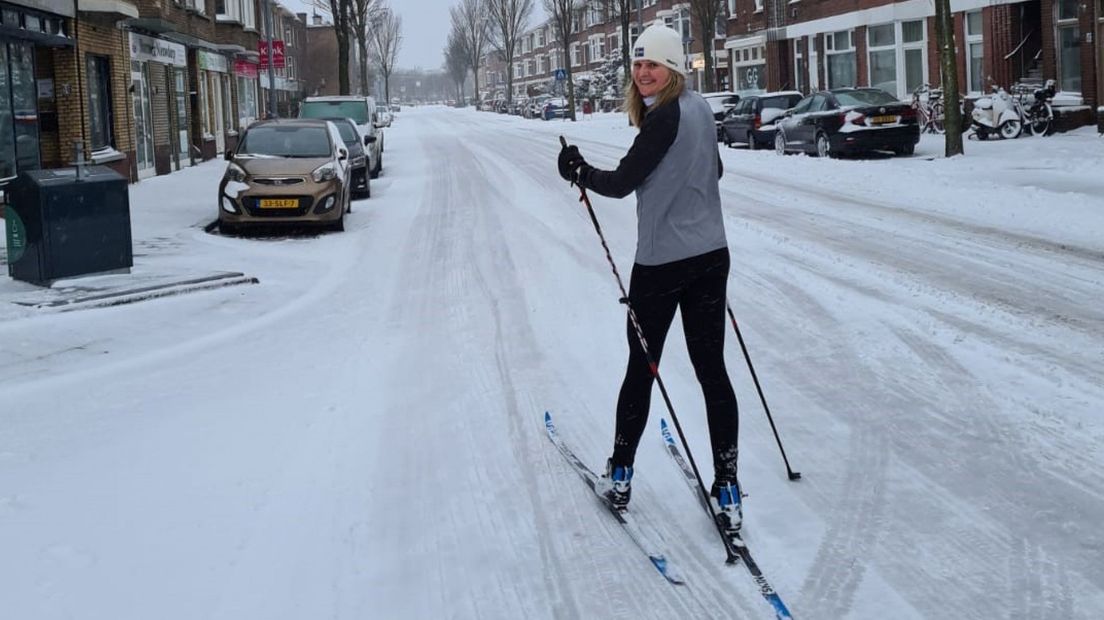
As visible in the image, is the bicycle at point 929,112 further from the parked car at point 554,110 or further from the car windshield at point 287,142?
the parked car at point 554,110

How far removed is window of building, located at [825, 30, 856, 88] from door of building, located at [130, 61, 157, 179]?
2277cm

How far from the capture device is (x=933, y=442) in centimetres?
564

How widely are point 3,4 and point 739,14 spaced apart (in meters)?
39.9

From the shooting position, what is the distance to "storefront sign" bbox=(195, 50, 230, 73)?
1374 inches

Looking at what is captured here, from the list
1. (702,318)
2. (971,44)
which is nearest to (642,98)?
(702,318)

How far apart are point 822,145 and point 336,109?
434 inches

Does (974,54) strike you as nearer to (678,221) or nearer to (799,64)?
(799,64)

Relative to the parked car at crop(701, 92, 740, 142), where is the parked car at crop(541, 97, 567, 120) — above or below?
above

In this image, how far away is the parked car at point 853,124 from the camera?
23844 millimetres

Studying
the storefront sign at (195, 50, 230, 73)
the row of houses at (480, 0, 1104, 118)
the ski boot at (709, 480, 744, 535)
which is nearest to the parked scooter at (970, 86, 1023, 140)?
the row of houses at (480, 0, 1104, 118)

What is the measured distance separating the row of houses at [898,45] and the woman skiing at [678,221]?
23892 mm

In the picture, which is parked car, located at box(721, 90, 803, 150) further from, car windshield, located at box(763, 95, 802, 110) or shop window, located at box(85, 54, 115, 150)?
shop window, located at box(85, 54, 115, 150)

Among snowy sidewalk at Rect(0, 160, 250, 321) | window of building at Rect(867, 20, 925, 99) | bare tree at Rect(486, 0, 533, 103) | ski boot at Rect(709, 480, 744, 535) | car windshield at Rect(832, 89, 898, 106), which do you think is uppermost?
bare tree at Rect(486, 0, 533, 103)

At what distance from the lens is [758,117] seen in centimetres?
3023
